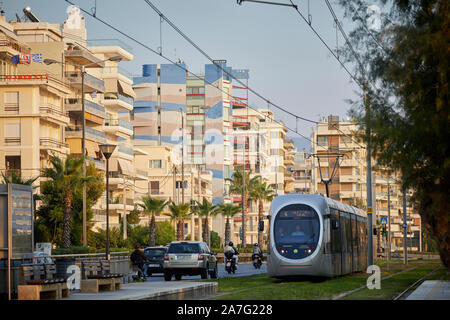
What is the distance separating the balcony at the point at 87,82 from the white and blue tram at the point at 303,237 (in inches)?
1864

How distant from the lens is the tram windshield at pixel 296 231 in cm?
3128

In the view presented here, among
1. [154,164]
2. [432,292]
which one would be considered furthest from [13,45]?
[154,164]

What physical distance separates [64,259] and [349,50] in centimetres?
1080

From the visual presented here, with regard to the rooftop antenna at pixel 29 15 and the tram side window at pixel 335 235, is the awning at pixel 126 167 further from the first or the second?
the tram side window at pixel 335 235

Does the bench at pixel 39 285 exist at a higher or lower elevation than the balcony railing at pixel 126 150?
lower

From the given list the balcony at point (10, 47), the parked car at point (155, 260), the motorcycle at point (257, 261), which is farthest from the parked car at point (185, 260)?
the balcony at point (10, 47)

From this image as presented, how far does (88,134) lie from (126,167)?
13.6m

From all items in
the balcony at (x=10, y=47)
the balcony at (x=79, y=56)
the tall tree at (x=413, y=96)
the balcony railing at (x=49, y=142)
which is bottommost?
the tall tree at (x=413, y=96)

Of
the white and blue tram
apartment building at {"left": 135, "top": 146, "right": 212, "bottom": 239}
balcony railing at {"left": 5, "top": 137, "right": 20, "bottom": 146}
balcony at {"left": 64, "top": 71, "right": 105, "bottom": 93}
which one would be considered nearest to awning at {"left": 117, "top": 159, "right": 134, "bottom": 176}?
balcony at {"left": 64, "top": 71, "right": 105, "bottom": 93}

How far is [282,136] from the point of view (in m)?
169

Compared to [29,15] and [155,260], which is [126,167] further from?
[155,260]

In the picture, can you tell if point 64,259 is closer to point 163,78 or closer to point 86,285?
point 86,285

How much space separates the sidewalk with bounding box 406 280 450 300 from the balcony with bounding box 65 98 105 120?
51.0 meters

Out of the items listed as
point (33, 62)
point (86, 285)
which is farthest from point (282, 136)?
point (86, 285)
